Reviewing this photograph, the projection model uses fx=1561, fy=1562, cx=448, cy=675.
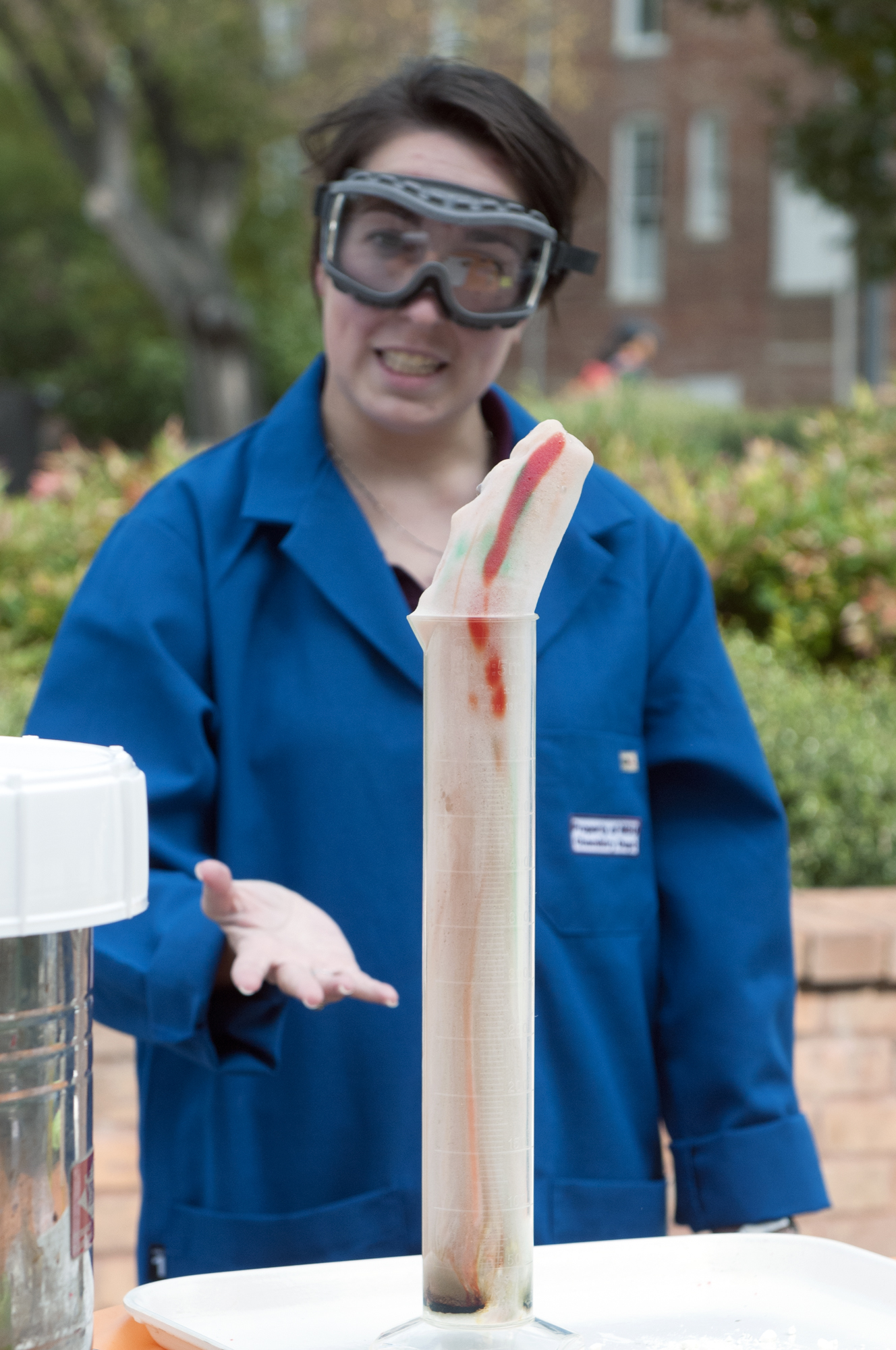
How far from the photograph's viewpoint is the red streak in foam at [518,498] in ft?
2.99

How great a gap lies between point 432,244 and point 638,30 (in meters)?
28.4

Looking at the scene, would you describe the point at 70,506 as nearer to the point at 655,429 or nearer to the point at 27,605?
the point at 27,605

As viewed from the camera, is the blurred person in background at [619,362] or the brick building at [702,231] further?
the brick building at [702,231]

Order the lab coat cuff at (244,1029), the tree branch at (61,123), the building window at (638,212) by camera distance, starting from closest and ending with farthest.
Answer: the lab coat cuff at (244,1029)
the tree branch at (61,123)
the building window at (638,212)

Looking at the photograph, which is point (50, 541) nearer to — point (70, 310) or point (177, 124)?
point (177, 124)

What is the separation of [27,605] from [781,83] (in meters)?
9.39

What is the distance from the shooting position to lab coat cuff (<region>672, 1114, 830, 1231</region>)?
174 centimetres

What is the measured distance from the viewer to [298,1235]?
5.54ft

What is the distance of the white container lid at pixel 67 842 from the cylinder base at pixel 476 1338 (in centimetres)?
33

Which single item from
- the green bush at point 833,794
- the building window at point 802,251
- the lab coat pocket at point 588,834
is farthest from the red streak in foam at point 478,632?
the building window at point 802,251

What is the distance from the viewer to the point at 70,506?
18.4 ft

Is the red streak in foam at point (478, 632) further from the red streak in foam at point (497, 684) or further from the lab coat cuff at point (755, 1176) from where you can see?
the lab coat cuff at point (755, 1176)

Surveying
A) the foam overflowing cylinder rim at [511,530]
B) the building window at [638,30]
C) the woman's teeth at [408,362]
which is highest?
the building window at [638,30]

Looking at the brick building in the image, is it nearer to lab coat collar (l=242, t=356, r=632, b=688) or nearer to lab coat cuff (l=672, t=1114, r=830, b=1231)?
lab coat collar (l=242, t=356, r=632, b=688)
